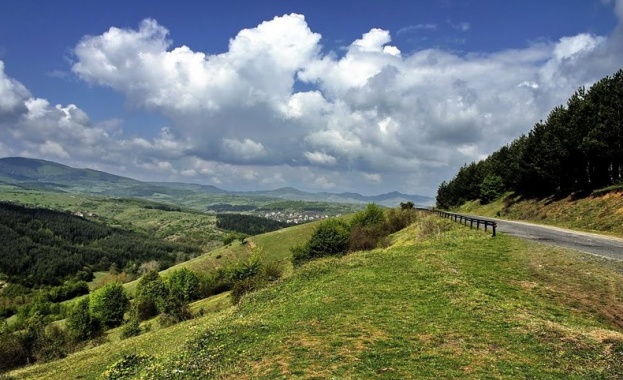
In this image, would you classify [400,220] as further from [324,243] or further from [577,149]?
[577,149]

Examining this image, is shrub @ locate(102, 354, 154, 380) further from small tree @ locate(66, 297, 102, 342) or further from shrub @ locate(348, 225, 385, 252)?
small tree @ locate(66, 297, 102, 342)

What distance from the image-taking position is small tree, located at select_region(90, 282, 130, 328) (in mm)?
126688

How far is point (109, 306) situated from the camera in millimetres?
128250

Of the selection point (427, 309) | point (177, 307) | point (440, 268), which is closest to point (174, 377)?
point (427, 309)

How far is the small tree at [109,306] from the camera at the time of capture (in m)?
127

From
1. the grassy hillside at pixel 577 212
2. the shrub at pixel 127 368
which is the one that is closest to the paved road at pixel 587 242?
the grassy hillside at pixel 577 212

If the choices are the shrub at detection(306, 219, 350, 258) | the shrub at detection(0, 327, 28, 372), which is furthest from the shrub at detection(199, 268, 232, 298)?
the shrub at detection(0, 327, 28, 372)

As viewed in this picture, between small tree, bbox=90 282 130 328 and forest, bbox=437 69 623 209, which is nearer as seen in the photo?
forest, bbox=437 69 623 209

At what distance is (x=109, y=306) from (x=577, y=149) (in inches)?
5391

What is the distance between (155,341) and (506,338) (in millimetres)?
31459

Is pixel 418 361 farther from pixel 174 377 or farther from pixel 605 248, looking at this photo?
pixel 605 248

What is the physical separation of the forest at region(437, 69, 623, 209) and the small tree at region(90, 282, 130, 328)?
5065 inches

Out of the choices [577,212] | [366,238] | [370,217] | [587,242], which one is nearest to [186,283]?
[370,217]

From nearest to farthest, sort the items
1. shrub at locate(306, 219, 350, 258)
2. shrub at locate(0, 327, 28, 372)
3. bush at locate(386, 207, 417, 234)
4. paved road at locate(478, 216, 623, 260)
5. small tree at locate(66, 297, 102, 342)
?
paved road at locate(478, 216, 623, 260), shrub at locate(0, 327, 28, 372), bush at locate(386, 207, 417, 234), shrub at locate(306, 219, 350, 258), small tree at locate(66, 297, 102, 342)
